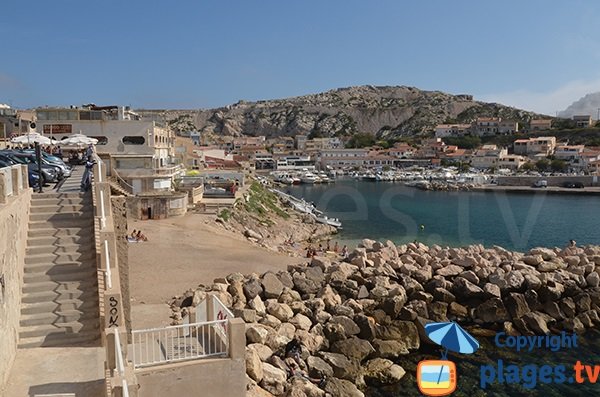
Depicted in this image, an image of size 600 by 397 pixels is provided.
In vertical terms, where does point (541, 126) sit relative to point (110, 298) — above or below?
above

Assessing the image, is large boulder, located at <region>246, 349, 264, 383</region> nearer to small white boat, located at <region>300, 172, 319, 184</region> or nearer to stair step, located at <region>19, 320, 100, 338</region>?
stair step, located at <region>19, 320, 100, 338</region>

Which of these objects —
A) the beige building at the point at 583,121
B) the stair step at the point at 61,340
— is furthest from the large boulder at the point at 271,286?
the beige building at the point at 583,121

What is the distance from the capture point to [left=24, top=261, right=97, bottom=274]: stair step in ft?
33.0

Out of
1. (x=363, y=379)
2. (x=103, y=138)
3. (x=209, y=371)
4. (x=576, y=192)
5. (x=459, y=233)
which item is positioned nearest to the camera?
(x=209, y=371)

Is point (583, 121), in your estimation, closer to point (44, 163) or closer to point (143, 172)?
point (143, 172)

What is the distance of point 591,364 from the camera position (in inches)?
619

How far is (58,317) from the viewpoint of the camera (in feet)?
30.3

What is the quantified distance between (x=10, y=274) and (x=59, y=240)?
7.50ft

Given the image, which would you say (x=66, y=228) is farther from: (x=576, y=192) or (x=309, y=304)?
(x=576, y=192)

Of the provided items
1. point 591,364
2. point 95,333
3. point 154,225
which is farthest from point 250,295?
point 154,225

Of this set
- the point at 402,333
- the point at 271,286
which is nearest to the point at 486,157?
the point at 402,333

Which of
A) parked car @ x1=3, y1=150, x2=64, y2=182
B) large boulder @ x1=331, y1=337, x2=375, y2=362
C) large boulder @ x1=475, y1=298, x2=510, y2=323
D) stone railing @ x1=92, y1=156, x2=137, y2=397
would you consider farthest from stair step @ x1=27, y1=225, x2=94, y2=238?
large boulder @ x1=475, y1=298, x2=510, y2=323

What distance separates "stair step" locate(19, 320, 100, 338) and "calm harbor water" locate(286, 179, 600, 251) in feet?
98.0

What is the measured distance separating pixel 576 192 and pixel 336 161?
62211mm
